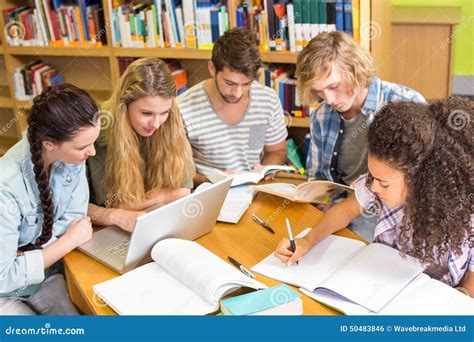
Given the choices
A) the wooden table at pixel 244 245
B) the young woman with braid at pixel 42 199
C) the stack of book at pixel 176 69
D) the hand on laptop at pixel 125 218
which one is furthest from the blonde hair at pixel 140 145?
the stack of book at pixel 176 69

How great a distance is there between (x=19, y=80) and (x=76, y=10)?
0.66m

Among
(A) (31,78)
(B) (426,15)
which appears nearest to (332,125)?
(B) (426,15)

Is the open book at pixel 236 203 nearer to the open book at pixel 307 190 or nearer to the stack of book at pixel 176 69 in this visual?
the open book at pixel 307 190

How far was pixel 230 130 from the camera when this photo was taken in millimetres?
2699

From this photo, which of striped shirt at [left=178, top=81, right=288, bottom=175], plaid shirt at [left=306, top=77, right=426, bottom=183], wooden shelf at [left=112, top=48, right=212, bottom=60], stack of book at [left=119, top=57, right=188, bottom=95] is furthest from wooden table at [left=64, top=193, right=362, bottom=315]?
stack of book at [left=119, top=57, right=188, bottom=95]

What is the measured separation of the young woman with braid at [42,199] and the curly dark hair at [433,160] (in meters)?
0.86

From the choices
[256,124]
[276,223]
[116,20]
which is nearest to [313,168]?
[256,124]

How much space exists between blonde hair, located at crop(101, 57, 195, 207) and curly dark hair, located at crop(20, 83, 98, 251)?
298 mm

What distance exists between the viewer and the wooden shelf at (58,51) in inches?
148

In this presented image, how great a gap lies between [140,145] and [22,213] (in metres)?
0.58

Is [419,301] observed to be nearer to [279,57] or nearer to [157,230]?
[157,230]

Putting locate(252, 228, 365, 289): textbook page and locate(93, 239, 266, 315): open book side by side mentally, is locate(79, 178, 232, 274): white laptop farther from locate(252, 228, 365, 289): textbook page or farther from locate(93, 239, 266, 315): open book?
locate(252, 228, 365, 289): textbook page

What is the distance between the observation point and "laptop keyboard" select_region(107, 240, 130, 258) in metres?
1.90

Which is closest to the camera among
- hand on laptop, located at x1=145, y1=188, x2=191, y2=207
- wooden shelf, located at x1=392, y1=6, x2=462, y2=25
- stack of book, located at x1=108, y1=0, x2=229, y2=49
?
hand on laptop, located at x1=145, y1=188, x2=191, y2=207
